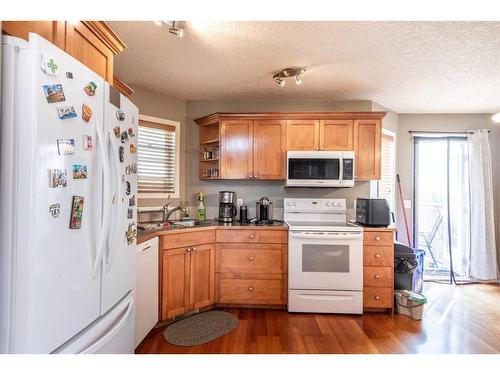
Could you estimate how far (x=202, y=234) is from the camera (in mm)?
2473

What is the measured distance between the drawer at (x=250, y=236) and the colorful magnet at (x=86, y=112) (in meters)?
1.76

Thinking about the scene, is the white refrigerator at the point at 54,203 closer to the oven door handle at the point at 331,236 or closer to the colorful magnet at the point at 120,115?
the colorful magnet at the point at 120,115

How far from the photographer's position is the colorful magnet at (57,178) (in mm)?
854

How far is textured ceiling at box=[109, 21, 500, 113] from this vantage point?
177 centimetres

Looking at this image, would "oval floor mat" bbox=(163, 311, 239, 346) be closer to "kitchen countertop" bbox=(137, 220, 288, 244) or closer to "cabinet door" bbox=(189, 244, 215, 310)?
"cabinet door" bbox=(189, 244, 215, 310)

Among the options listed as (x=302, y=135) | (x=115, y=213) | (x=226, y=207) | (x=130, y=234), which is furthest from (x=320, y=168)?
(x=115, y=213)

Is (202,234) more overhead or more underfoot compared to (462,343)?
more overhead

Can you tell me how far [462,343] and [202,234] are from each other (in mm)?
2405

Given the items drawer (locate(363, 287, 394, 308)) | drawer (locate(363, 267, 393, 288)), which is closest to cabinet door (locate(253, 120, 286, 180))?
drawer (locate(363, 267, 393, 288))

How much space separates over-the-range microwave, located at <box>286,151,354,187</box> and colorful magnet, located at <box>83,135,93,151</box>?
6.78ft

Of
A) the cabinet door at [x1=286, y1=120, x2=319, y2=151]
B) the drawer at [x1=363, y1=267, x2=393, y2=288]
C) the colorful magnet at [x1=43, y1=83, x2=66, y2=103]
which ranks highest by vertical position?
the cabinet door at [x1=286, y1=120, x2=319, y2=151]
